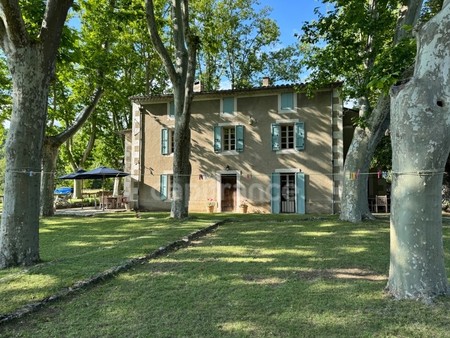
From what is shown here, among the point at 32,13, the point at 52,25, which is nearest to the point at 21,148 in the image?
the point at 52,25

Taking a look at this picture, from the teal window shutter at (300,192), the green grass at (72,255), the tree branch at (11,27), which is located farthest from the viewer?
the teal window shutter at (300,192)

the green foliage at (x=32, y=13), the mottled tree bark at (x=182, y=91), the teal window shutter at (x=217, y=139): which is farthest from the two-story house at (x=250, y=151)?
the green foliage at (x=32, y=13)

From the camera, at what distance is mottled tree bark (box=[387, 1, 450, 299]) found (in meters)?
3.87

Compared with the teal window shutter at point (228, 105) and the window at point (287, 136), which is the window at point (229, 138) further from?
the window at point (287, 136)

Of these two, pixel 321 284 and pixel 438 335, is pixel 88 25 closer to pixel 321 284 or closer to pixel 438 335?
pixel 321 284

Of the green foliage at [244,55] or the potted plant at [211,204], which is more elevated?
the green foliage at [244,55]

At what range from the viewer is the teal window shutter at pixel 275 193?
17.0 metres

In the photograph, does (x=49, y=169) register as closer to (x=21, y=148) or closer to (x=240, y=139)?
(x=240, y=139)

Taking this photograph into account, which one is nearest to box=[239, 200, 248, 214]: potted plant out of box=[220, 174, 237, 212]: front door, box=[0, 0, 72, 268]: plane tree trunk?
box=[220, 174, 237, 212]: front door

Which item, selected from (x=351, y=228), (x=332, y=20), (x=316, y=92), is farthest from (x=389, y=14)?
(x=351, y=228)

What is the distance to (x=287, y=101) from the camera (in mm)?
17094

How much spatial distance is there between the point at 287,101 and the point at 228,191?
5.09 metres

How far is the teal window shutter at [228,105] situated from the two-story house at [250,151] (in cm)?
3

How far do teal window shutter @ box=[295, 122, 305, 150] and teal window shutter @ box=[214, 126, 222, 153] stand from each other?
3.66 meters
